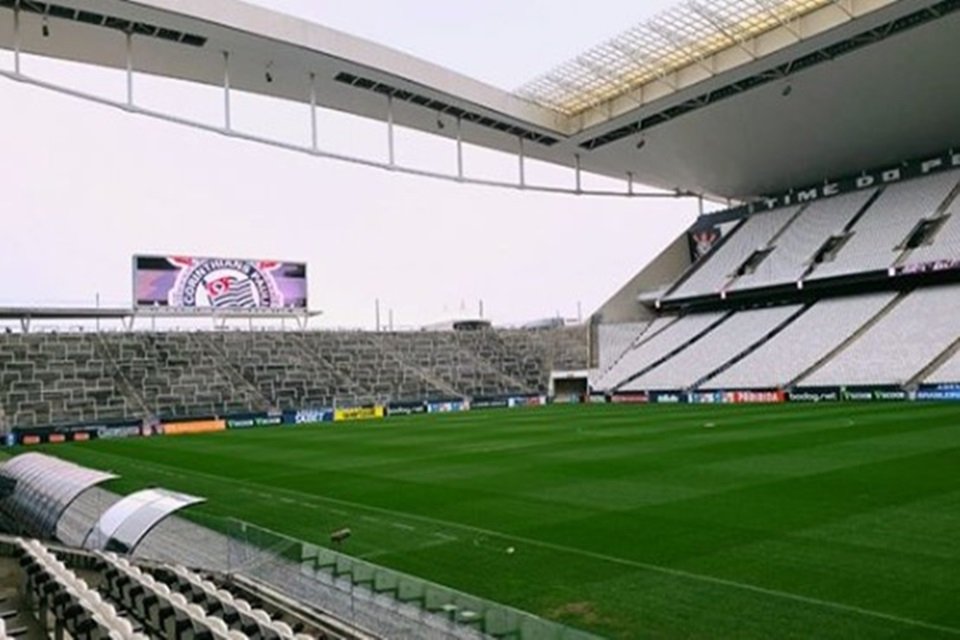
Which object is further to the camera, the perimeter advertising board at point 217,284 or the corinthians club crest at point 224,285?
the corinthians club crest at point 224,285

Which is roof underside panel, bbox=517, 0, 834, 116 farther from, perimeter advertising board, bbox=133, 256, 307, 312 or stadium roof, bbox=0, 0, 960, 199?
perimeter advertising board, bbox=133, 256, 307, 312

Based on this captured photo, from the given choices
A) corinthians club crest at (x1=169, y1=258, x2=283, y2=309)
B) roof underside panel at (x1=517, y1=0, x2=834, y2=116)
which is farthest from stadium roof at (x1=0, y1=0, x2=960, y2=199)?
corinthians club crest at (x1=169, y1=258, x2=283, y2=309)

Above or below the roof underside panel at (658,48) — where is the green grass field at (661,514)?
below

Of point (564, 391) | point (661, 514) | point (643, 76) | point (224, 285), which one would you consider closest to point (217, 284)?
point (224, 285)

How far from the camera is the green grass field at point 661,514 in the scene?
942 cm

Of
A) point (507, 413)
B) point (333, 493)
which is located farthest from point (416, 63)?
point (333, 493)

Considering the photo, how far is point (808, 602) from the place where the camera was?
9.29 metres

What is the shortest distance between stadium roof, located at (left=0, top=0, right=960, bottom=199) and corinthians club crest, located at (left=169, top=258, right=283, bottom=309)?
63.7ft

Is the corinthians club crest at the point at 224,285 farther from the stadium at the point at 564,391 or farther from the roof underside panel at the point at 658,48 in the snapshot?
the roof underside panel at the point at 658,48

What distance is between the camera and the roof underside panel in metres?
33.7

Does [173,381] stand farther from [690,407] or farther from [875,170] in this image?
[875,170]

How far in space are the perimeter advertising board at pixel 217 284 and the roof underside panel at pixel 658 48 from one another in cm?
2372

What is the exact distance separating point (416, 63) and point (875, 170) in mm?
31551

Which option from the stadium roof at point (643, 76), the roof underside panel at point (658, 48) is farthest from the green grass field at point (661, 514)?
the roof underside panel at point (658, 48)
